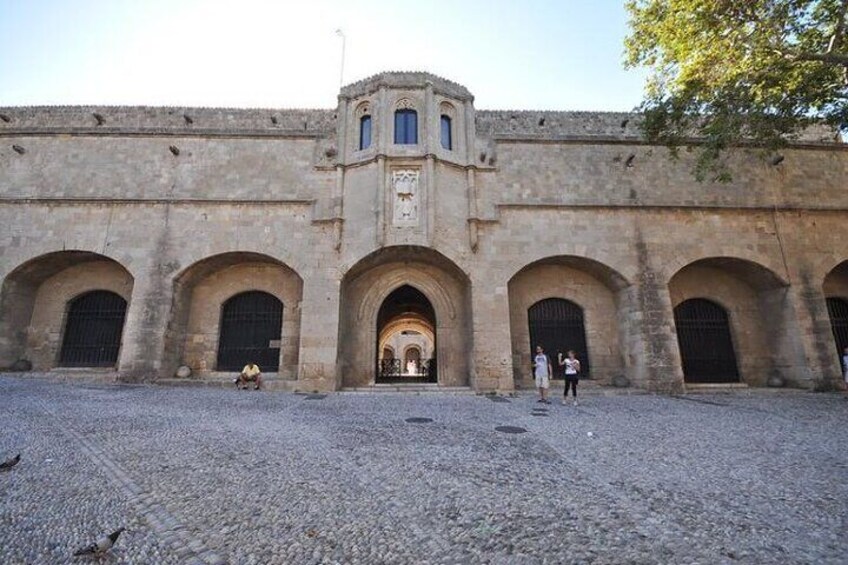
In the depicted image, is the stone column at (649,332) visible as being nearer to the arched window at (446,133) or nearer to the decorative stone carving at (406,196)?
the arched window at (446,133)

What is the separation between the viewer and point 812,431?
5.93m

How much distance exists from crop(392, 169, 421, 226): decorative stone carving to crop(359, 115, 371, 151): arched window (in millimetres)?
1657

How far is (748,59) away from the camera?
8875mm

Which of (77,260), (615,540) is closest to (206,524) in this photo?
(615,540)

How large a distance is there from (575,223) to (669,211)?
3.14 m

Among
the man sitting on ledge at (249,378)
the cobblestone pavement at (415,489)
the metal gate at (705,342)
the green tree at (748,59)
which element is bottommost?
the cobblestone pavement at (415,489)

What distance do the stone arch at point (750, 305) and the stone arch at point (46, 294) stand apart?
18.2m

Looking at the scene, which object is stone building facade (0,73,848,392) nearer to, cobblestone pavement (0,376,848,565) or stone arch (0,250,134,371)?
stone arch (0,250,134,371)

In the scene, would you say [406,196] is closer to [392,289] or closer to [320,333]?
[392,289]

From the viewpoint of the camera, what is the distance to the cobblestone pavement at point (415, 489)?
8.07 ft

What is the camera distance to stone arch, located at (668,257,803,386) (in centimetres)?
1195

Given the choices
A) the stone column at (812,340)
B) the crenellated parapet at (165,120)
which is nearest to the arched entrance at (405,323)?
the crenellated parapet at (165,120)

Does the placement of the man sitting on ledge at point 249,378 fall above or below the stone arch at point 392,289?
below

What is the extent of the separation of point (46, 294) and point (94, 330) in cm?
199
